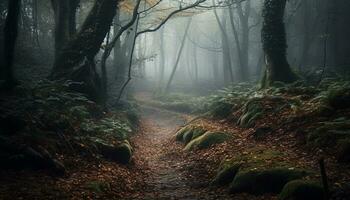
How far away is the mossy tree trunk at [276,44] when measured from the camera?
16516 mm

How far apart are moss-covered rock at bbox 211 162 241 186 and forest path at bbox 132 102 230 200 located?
0.39 meters

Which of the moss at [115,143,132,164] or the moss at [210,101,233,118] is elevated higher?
the moss at [210,101,233,118]

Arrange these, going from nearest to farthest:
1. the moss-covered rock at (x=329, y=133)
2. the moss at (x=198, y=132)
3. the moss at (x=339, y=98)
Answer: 1. the moss-covered rock at (x=329, y=133)
2. the moss at (x=339, y=98)
3. the moss at (x=198, y=132)

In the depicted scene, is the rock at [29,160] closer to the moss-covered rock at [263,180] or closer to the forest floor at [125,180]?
the forest floor at [125,180]

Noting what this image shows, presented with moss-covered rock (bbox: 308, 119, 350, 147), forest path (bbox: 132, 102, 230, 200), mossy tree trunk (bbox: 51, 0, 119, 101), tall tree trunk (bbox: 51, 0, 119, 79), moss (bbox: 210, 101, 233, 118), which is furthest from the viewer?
moss (bbox: 210, 101, 233, 118)

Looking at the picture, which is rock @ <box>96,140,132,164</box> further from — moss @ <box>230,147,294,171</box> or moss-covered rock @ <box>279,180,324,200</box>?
moss-covered rock @ <box>279,180,324,200</box>

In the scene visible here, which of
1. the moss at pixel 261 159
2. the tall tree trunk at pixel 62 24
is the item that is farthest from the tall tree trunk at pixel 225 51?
the moss at pixel 261 159

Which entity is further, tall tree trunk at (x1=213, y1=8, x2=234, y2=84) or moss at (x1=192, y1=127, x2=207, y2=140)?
tall tree trunk at (x1=213, y1=8, x2=234, y2=84)

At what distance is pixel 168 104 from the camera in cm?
3127

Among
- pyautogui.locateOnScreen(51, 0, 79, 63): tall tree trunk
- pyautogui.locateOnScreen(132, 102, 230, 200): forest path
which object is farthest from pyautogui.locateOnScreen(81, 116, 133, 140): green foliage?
pyautogui.locateOnScreen(51, 0, 79, 63): tall tree trunk

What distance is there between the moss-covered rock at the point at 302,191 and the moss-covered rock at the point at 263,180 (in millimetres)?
534

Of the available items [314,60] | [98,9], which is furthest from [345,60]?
[98,9]

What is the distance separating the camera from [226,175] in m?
8.80

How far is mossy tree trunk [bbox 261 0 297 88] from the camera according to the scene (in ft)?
54.2
